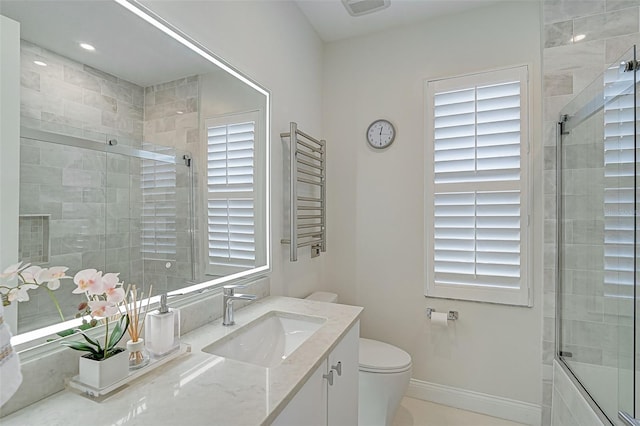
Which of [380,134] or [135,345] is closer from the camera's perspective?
[135,345]

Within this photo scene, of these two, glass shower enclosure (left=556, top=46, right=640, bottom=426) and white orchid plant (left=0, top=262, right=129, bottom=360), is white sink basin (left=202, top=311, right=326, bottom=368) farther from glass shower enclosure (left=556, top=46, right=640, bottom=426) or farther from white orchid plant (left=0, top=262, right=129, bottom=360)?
glass shower enclosure (left=556, top=46, right=640, bottom=426)

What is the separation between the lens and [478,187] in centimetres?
207

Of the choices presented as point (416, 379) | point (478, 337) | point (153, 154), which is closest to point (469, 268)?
point (478, 337)

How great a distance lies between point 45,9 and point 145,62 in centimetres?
30

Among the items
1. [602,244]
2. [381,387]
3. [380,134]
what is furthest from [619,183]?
[381,387]

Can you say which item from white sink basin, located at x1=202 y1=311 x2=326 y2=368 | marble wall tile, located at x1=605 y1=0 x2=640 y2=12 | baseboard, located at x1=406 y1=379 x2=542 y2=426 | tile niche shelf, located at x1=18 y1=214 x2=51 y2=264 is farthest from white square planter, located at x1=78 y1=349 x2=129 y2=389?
marble wall tile, located at x1=605 y1=0 x2=640 y2=12

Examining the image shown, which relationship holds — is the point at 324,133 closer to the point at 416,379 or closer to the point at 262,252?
the point at 262,252

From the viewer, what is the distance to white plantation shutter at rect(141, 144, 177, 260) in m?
1.10

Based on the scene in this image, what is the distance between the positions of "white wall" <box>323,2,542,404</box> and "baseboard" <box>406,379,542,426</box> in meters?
0.04

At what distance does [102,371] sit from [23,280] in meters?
0.28

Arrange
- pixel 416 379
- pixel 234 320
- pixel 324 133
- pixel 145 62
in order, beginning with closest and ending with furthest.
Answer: pixel 145 62 → pixel 234 320 → pixel 416 379 → pixel 324 133

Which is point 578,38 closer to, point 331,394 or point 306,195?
point 306,195

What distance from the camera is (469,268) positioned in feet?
6.87

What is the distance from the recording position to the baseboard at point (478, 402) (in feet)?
6.47
